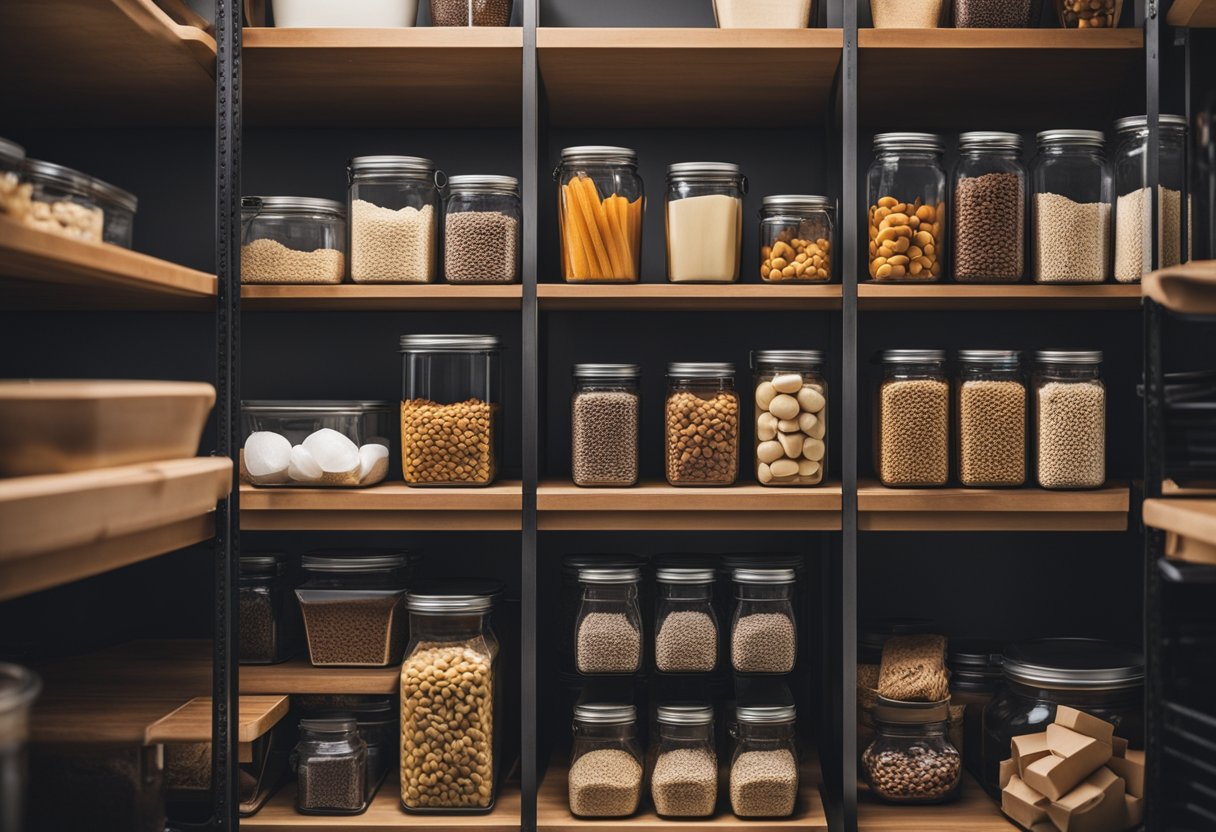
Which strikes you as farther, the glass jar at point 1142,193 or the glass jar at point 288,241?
the glass jar at point 288,241

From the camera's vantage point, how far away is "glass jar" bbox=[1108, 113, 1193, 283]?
178cm

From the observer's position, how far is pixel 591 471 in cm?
188

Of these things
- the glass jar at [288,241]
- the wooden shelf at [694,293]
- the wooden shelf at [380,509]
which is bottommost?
the wooden shelf at [380,509]

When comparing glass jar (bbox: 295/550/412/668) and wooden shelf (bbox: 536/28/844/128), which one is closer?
wooden shelf (bbox: 536/28/844/128)

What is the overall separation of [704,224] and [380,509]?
815 millimetres

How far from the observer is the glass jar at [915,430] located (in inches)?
72.8

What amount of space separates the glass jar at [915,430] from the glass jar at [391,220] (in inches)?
36.3

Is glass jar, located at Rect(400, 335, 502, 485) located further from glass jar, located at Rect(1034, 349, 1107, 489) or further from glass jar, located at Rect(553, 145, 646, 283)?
glass jar, located at Rect(1034, 349, 1107, 489)

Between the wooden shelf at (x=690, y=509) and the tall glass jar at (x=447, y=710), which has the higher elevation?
the wooden shelf at (x=690, y=509)

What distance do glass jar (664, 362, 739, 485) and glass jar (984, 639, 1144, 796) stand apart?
2.18ft

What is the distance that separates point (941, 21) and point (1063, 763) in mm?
1415

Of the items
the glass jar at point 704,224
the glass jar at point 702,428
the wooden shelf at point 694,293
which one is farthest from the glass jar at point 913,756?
the glass jar at point 704,224

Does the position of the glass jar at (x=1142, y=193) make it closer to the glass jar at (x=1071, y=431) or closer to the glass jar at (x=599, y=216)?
the glass jar at (x=1071, y=431)

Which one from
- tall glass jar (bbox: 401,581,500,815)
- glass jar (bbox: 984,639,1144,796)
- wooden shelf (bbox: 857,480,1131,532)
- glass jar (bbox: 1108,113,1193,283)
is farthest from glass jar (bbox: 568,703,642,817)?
glass jar (bbox: 1108,113,1193,283)
